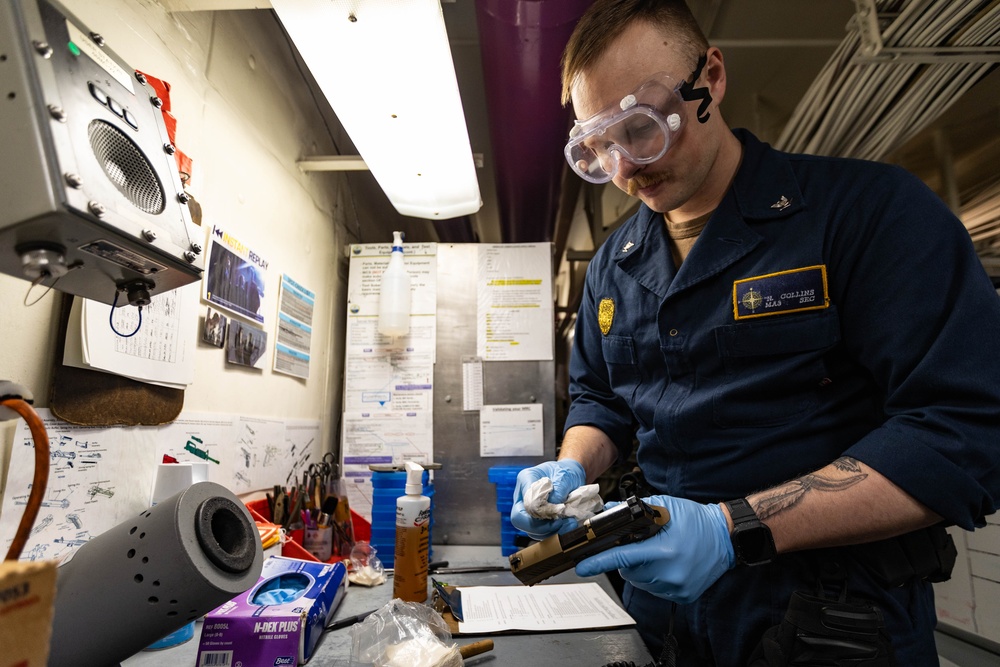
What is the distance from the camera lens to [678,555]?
0.79m

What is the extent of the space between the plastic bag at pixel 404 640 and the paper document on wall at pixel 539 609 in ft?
0.38

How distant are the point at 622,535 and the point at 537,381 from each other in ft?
4.18

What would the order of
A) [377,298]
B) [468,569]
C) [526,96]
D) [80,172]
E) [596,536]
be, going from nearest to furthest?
[80,172] → [596,536] → [468,569] → [526,96] → [377,298]

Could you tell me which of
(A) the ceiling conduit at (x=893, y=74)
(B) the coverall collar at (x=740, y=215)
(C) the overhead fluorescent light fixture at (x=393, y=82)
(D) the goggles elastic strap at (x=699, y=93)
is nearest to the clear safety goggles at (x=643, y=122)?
(D) the goggles elastic strap at (x=699, y=93)

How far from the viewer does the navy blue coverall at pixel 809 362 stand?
733 millimetres

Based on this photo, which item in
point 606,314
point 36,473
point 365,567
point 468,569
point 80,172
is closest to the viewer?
point 36,473

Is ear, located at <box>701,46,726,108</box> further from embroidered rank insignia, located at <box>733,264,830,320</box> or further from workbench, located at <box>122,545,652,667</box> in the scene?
workbench, located at <box>122,545,652,667</box>

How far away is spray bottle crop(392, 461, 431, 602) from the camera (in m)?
1.17

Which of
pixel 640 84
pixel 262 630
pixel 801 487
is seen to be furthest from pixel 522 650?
pixel 640 84

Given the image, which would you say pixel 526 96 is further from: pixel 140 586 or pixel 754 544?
pixel 140 586

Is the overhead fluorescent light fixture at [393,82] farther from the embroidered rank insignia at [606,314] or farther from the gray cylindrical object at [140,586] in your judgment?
the gray cylindrical object at [140,586]

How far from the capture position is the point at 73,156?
504 millimetres

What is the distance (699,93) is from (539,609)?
4.03 feet

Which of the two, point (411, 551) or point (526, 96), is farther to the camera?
point (526, 96)
